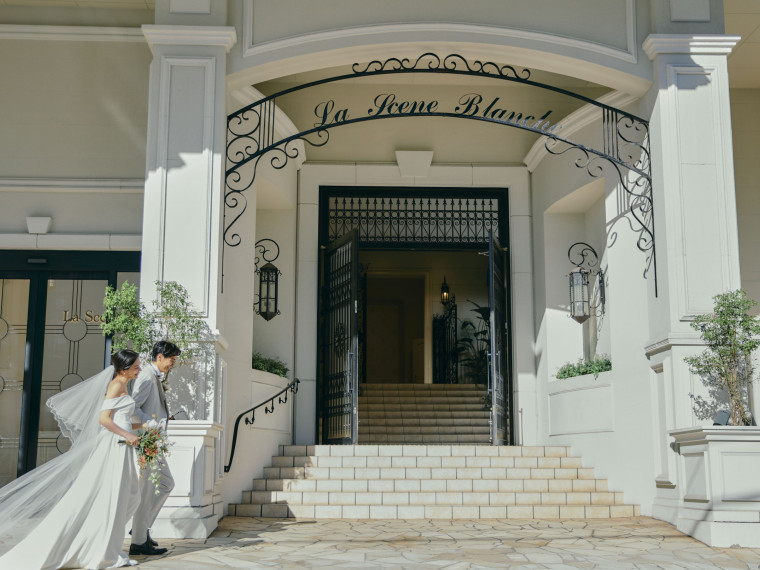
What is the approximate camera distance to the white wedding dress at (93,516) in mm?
4906

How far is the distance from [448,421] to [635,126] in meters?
5.77

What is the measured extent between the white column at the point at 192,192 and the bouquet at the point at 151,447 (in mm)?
1219

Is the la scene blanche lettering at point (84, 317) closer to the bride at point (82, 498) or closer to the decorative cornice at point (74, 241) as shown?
the decorative cornice at point (74, 241)

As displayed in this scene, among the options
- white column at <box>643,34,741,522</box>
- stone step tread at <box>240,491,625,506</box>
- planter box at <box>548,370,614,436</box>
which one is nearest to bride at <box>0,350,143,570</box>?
stone step tread at <box>240,491,625,506</box>

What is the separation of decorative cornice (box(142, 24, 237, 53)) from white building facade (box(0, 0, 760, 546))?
0.07 ft

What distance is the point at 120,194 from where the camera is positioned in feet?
29.3

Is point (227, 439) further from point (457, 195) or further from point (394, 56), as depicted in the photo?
point (457, 195)

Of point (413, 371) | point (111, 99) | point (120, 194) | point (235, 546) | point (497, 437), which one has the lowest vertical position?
point (235, 546)

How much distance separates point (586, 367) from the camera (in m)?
9.52

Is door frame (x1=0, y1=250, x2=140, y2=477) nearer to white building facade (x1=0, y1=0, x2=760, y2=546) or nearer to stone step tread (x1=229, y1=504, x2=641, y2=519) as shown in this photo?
white building facade (x1=0, y1=0, x2=760, y2=546)

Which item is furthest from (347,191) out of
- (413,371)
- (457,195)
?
(413,371)

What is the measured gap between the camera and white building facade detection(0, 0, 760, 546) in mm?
7324

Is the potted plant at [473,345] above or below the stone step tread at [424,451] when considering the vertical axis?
above

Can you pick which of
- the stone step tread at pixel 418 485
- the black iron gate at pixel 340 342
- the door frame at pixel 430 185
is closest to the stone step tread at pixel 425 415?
the door frame at pixel 430 185
